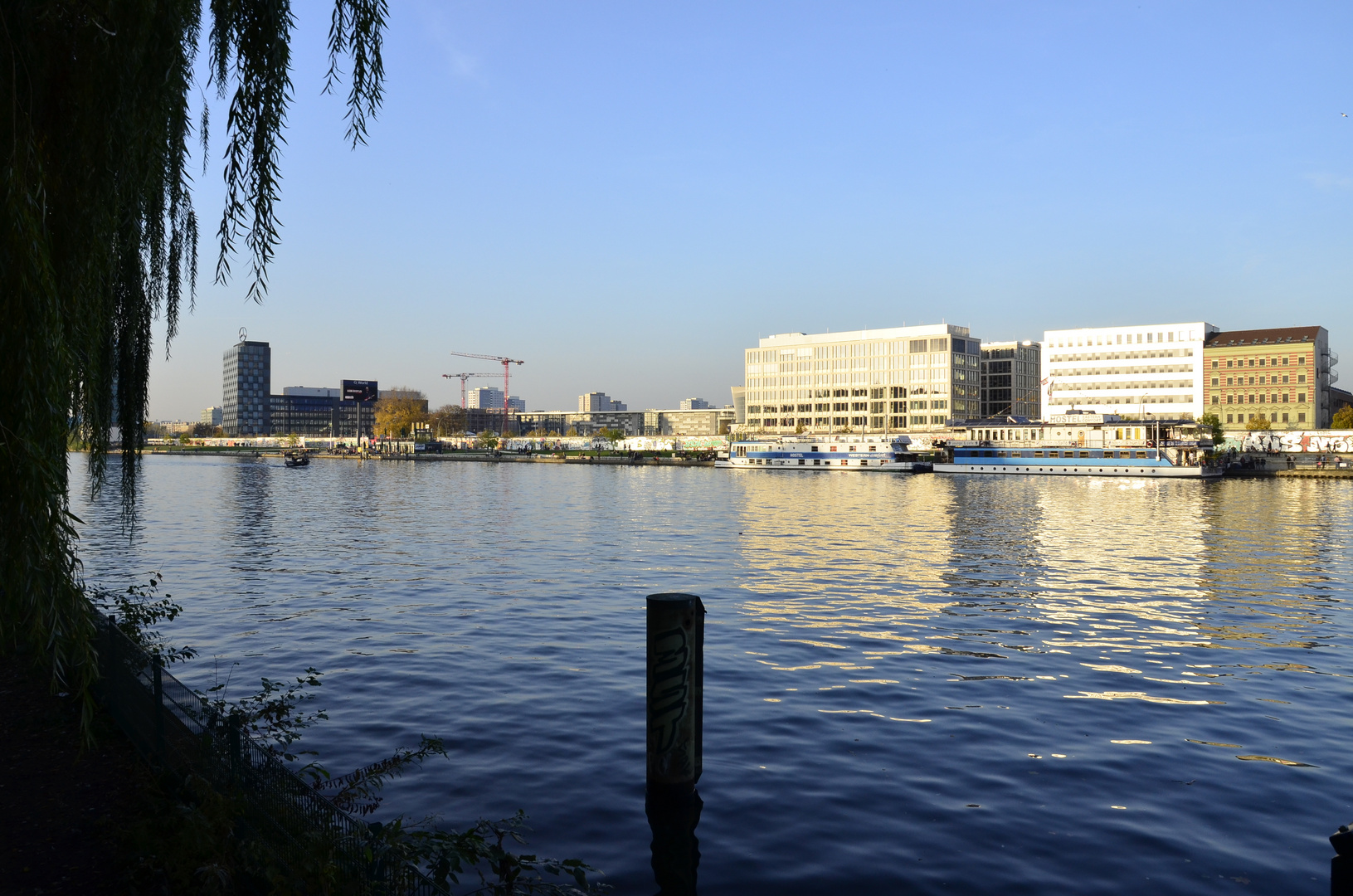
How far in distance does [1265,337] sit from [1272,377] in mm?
10825

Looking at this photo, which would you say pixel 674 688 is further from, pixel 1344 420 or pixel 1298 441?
pixel 1344 420

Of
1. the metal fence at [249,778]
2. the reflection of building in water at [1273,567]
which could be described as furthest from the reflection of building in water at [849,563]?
the metal fence at [249,778]

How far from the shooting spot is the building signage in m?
154

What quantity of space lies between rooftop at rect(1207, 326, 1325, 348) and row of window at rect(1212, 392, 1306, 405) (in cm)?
1049

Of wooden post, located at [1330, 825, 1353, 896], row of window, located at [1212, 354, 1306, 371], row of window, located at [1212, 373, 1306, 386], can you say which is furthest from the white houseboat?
wooden post, located at [1330, 825, 1353, 896]

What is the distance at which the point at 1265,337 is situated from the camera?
189 metres

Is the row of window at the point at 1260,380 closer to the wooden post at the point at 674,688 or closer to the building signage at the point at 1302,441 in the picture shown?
the building signage at the point at 1302,441

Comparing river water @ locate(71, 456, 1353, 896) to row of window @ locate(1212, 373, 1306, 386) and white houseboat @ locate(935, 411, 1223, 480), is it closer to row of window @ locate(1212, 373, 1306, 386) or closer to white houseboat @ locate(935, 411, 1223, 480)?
white houseboat @ locate(935, 411, 1223, 480)

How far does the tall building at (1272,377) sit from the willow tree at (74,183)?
207 metres

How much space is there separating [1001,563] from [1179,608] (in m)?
11.2

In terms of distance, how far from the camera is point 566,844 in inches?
446

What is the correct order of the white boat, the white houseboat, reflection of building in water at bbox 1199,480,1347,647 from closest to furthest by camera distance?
reflection of building in water at bbox 1199,480,1347,647 < the white houseboat < the white boat

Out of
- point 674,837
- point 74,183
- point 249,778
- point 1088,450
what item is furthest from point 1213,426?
point 74,183

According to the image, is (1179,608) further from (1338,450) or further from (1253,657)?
(1338,450)
